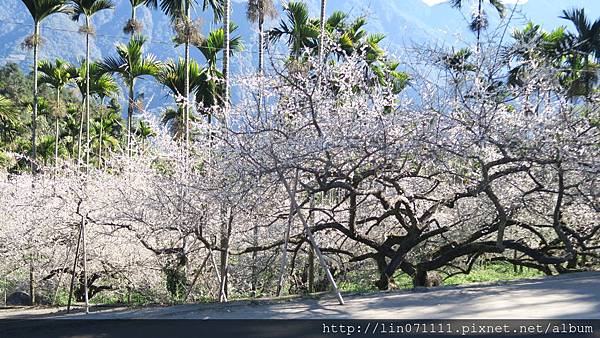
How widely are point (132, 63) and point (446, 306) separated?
64.1 ft

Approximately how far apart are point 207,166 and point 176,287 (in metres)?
3.34

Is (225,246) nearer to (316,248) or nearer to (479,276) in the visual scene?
(316,248)

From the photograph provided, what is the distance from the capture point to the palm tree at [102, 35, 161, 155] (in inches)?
917

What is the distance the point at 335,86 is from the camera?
391 inches

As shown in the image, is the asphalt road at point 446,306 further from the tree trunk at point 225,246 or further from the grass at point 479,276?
the grass at point 479,276

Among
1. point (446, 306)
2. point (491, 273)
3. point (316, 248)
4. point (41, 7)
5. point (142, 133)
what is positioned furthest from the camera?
point (142, 133)

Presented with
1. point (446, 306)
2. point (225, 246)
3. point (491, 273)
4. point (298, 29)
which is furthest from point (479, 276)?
point (298, 29)

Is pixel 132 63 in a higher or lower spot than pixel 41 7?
lower

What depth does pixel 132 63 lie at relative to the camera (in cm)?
2378

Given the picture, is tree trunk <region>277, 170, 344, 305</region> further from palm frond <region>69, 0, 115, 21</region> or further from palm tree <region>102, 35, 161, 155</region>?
palm frond <region>69, 0, 115, 21</region>

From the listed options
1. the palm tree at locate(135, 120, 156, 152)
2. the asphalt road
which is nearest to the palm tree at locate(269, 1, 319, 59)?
the palm tree at locate(135, 120, 156, 152)

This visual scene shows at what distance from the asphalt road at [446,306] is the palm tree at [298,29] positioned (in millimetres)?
11759

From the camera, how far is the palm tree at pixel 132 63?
23297 mm

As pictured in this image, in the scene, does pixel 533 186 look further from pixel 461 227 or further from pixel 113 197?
pixel 113 197
